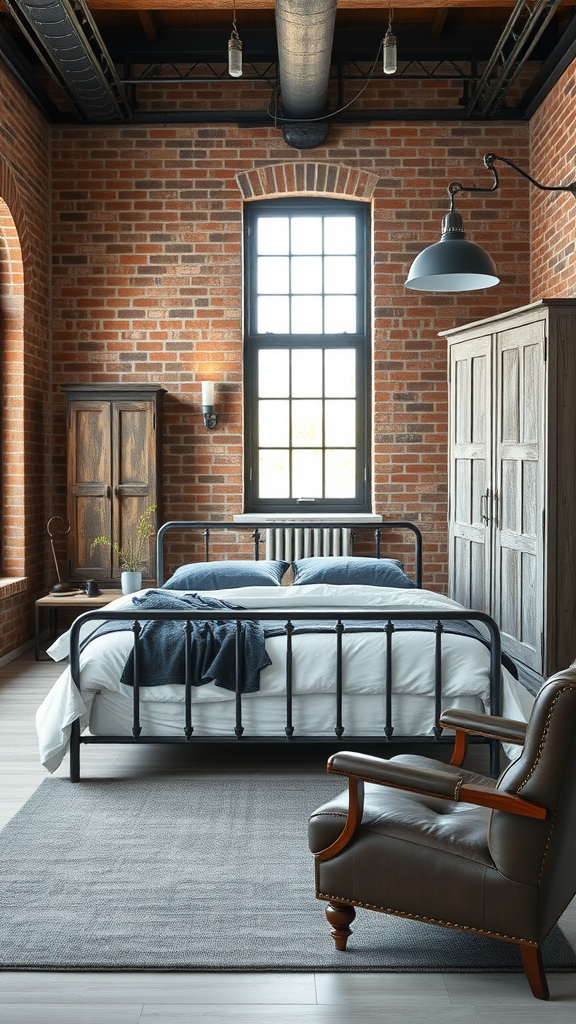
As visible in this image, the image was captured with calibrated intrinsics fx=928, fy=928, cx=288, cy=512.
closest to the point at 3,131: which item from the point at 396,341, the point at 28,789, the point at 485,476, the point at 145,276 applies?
the point at 145,276

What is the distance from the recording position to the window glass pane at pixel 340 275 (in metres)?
7.03

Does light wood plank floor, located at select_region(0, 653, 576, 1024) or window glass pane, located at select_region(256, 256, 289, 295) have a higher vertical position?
window glass pane, located at select_region(256, 256, 289, 295)

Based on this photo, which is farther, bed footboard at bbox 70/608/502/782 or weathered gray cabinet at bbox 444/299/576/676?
weathered gray cabinet at bbox 444/299/576/676

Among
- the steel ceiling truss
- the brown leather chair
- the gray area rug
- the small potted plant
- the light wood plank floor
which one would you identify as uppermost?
the steel ceiling truss

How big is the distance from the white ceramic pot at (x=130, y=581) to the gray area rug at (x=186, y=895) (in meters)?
2.58

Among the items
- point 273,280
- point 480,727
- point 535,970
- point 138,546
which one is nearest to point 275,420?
point 273,280

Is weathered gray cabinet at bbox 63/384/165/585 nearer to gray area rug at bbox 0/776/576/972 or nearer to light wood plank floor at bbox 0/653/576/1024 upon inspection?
gray area rug at bbox 0/776/576/972

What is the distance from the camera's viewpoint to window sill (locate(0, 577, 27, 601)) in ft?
19.5

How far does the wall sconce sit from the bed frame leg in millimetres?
3340

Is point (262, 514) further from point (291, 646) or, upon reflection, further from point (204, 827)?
point (204, 827)

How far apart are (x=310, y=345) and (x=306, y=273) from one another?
54cm

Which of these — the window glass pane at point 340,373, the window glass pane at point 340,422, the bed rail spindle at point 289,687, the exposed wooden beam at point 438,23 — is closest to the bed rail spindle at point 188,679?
the bed rail spindle at point 289,687

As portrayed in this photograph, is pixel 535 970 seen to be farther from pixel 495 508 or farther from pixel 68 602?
pixel 68 602

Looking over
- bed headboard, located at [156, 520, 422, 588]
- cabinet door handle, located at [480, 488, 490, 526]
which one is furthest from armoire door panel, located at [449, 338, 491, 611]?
bed headboard, located at [156, 520, 422, 588]
